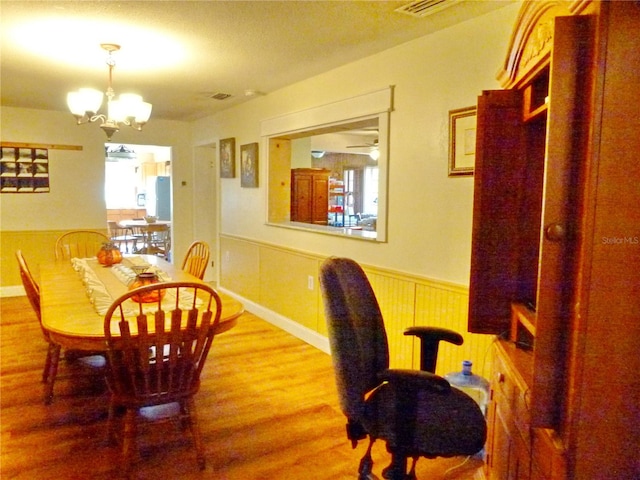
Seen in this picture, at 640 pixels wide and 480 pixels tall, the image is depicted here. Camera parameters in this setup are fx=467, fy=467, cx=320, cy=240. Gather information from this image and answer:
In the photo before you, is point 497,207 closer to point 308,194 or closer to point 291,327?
point 291,327

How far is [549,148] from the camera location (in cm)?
111

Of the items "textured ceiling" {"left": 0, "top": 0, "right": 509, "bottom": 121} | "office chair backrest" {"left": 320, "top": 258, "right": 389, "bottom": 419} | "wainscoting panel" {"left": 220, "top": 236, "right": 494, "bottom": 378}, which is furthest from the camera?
"wainscoting panel" {"left": 220, "top": 236, "right": 494, "bottom": 378}

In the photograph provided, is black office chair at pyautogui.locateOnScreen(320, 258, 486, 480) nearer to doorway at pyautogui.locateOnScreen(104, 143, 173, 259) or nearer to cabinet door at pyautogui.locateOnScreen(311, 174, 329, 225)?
cabinet door at pyautogui.locateOnScreen(311, 174, 329, 225)

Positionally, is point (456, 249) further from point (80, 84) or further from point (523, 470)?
point (80, 84)

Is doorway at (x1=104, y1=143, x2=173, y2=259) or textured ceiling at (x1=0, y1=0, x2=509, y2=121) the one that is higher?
textured ceiling at (x1=0, y1=0, x2=509, y2=121)

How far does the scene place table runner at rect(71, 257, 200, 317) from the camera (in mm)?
2275

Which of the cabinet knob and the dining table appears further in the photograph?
the dining table

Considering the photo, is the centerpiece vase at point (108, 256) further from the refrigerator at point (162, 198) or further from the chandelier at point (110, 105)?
the refrigerator at point (162, 198)

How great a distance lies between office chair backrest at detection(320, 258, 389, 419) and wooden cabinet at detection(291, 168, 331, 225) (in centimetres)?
302

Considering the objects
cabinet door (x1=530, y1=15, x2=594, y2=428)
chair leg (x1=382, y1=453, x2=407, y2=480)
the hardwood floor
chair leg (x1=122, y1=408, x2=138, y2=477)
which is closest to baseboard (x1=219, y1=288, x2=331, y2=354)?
the hardwood floor

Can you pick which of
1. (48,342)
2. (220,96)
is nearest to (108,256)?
(48,342)

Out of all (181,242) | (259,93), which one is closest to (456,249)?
(259,93)

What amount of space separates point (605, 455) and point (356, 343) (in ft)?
2.67

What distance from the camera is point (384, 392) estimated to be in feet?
6.08
